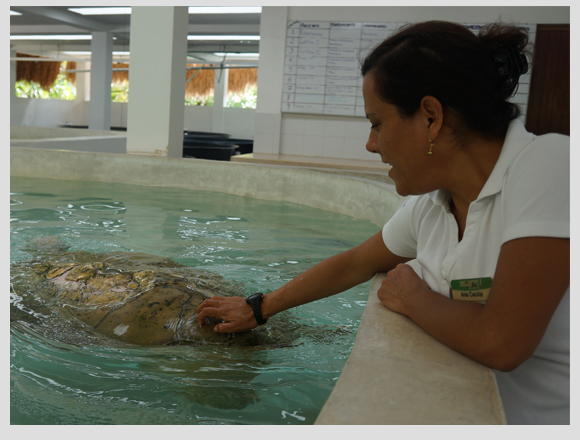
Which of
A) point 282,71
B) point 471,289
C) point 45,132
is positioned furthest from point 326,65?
point 45,132

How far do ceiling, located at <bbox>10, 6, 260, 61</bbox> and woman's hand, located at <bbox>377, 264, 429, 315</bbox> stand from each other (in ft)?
30.8

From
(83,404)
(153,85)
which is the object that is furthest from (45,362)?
(153,85)

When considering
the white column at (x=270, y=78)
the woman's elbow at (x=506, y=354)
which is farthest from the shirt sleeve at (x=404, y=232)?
the white column at (x=270, y=78)

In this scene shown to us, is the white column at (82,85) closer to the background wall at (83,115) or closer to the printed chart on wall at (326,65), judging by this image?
the background wall at (83,115)

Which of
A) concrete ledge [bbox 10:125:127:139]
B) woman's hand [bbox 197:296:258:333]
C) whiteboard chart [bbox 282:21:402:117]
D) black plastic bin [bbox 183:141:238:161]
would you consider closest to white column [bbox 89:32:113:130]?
concrete ledge [bbox 10:125:127:139]

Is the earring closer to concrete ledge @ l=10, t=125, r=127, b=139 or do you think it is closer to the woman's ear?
the woman's ear

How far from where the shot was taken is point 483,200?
0.99 meters

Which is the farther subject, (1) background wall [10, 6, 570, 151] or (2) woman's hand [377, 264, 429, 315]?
(1) background wall [10, 6, 570, 151]

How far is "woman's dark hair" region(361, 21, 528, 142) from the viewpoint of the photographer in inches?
37.1

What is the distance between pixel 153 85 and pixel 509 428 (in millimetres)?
5688

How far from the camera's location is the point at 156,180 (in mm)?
5277

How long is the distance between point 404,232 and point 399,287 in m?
0.17

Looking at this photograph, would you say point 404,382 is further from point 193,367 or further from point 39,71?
point 39,71

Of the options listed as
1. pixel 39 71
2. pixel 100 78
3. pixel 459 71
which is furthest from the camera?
pixel 39 71
